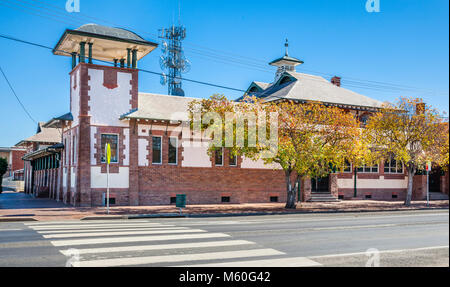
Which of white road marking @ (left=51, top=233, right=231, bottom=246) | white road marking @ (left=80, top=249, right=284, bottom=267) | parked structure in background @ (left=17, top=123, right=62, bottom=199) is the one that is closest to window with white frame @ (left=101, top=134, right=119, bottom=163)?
parked structure in background @ (left=17, top=123, right=62, bottom=199)

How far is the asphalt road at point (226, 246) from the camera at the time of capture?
27.8 feet

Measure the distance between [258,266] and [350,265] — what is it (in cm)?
173

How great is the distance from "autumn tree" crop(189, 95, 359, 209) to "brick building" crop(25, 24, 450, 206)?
10.7 ft

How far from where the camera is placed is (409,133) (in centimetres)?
2720

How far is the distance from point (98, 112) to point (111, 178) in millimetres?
3545

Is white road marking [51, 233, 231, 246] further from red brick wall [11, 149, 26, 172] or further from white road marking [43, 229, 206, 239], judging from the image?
red brick wall [11, 149, 26, 172]

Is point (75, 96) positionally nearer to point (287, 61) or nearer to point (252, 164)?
point (252, 164)

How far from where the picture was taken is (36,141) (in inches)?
1390

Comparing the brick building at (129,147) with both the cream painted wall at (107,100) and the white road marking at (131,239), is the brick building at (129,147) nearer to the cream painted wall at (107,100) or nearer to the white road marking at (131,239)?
the cream painted wall at (107,100)

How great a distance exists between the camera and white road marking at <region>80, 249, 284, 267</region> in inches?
319

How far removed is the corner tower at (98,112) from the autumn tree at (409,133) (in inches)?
560

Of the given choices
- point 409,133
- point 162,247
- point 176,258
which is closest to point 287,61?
point 409,133
